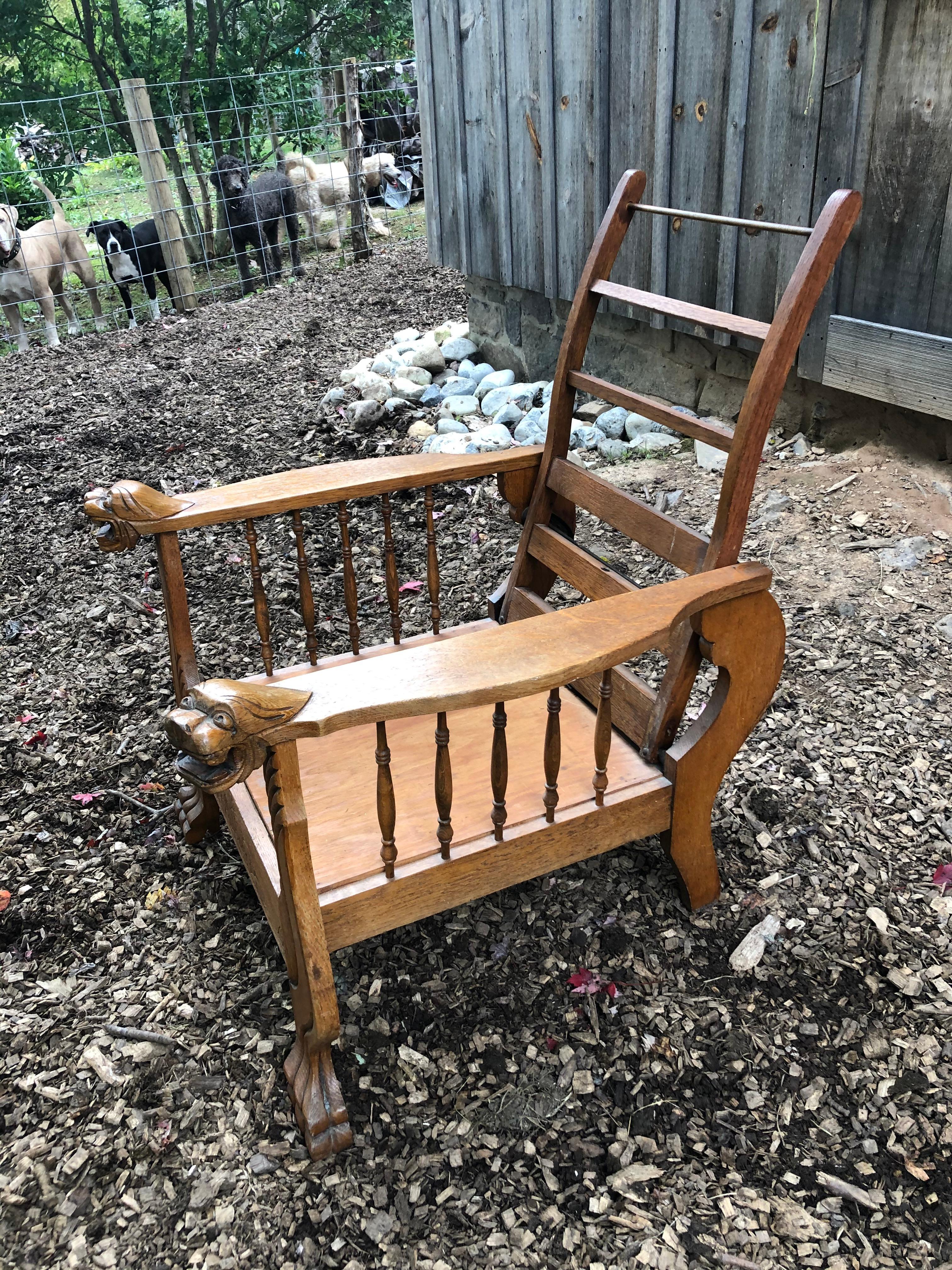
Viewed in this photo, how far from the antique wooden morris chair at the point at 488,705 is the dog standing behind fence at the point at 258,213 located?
22.6ft

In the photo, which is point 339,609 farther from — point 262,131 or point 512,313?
point 262,131

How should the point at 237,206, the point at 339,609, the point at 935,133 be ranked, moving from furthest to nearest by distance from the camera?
the point at 237,206 → the point at 339,609 → the point at 935,133

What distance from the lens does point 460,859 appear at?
1630 millimetres

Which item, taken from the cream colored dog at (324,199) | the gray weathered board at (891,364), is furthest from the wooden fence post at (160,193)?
the gray weathered board at (891,364)

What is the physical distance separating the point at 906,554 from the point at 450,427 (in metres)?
2.26

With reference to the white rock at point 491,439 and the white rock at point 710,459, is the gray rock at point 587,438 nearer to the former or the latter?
the white rock at point 491,439

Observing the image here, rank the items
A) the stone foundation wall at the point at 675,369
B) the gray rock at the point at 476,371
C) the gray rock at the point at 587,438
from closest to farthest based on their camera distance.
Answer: the stone foundation wall at the point at 675,369
the gray rock at the point at 587,438
the gray rock at the point at 476,371

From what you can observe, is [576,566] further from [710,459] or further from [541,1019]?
[710,459]

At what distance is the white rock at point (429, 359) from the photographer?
5.36 m

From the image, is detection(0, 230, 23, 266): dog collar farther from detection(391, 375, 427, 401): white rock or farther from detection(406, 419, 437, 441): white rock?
detection(406, 419, 437, 441): white rock

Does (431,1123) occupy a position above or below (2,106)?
below

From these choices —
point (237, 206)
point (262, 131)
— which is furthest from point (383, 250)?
point (262, 131)

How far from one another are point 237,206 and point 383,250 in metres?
1.50

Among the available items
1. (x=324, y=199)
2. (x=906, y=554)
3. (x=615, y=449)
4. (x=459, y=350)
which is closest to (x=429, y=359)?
(x=459, y=350)
